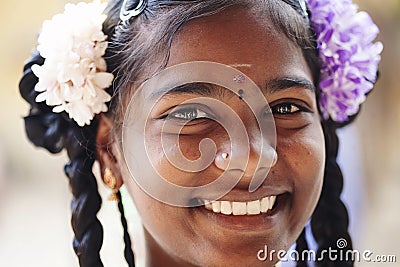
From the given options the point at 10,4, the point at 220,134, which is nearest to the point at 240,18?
the point at 220,134

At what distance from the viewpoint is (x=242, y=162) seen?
2.72 feet

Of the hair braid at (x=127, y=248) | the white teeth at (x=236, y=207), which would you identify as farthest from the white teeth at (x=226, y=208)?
the hair braid at (x=127, y=248)

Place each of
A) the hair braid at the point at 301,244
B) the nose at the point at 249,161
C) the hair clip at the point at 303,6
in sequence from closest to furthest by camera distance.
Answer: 1. the nose at the point at 249,161
2. the hair clip at the point at 303,6
3. the hair braid at the point at 301,244

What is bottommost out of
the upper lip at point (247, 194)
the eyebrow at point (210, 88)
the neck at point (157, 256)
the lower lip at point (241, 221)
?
the neck at point (157, 256)

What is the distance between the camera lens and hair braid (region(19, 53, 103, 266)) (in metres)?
1.01

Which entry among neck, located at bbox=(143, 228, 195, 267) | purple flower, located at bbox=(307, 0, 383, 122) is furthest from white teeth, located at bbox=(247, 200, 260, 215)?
purple flower, located at bbox=(307, 0, 383, 122)

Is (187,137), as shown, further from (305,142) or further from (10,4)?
(10,4)

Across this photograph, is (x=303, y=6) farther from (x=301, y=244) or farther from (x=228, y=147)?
(x=301, y=244)

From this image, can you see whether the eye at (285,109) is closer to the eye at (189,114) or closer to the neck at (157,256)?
the eye at (189,114)

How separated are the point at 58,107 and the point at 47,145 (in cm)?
11

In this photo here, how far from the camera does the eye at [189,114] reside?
0.86m

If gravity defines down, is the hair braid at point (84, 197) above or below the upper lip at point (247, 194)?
below

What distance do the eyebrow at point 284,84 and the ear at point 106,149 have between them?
0.25 m

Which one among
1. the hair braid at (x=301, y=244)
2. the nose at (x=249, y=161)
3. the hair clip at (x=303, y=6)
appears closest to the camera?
the nose at (x=249, y=161)
